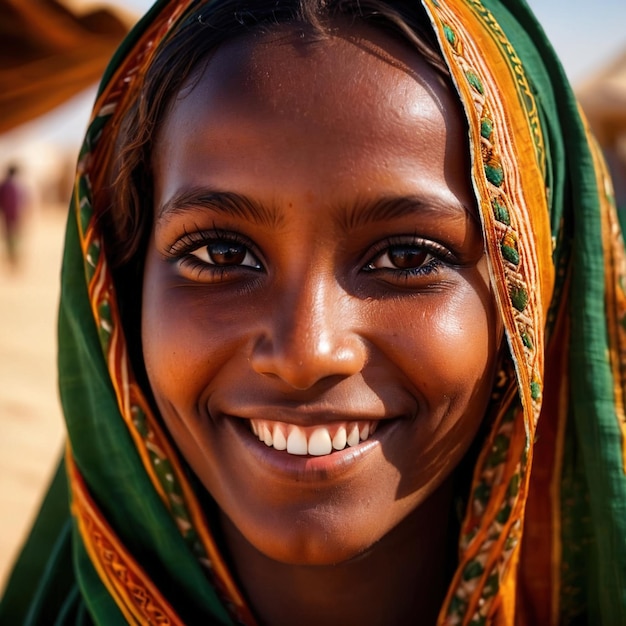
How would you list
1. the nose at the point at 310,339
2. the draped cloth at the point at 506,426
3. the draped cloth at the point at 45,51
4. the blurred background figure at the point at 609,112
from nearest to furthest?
the nose at the point at 310,339, the draped cloth at the point at 506,426, the draped cloth at the point at 45,51, the blurred background figure at the point at 609,112

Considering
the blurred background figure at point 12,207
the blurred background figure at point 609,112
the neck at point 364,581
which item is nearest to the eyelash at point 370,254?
the neck at point 364,581

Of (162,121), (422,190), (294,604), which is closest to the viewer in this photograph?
(422,190)

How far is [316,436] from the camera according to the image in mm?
1207

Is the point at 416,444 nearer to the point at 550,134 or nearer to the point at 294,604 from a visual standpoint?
the point at 294,604

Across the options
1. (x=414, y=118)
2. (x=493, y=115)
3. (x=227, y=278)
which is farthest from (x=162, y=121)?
(x=493, y=115)

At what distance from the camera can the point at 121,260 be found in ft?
4.98

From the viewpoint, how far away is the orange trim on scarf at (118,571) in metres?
1.47

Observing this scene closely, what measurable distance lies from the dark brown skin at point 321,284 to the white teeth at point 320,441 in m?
0.02

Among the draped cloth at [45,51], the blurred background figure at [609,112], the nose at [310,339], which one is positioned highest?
the blurred background figure at [609,112]

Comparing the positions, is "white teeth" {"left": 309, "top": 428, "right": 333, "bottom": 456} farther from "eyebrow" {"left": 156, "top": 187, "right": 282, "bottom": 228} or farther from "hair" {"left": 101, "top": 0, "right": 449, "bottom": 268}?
"hair" {"left": 101, "top": 0, "right": 449, "bottom": 268}

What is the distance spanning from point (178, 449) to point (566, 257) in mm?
838

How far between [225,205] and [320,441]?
39 cm

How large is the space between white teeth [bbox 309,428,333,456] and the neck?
12.6 inches

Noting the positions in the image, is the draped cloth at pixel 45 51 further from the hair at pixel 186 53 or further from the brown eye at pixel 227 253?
the brown eye at pixel 227 253
